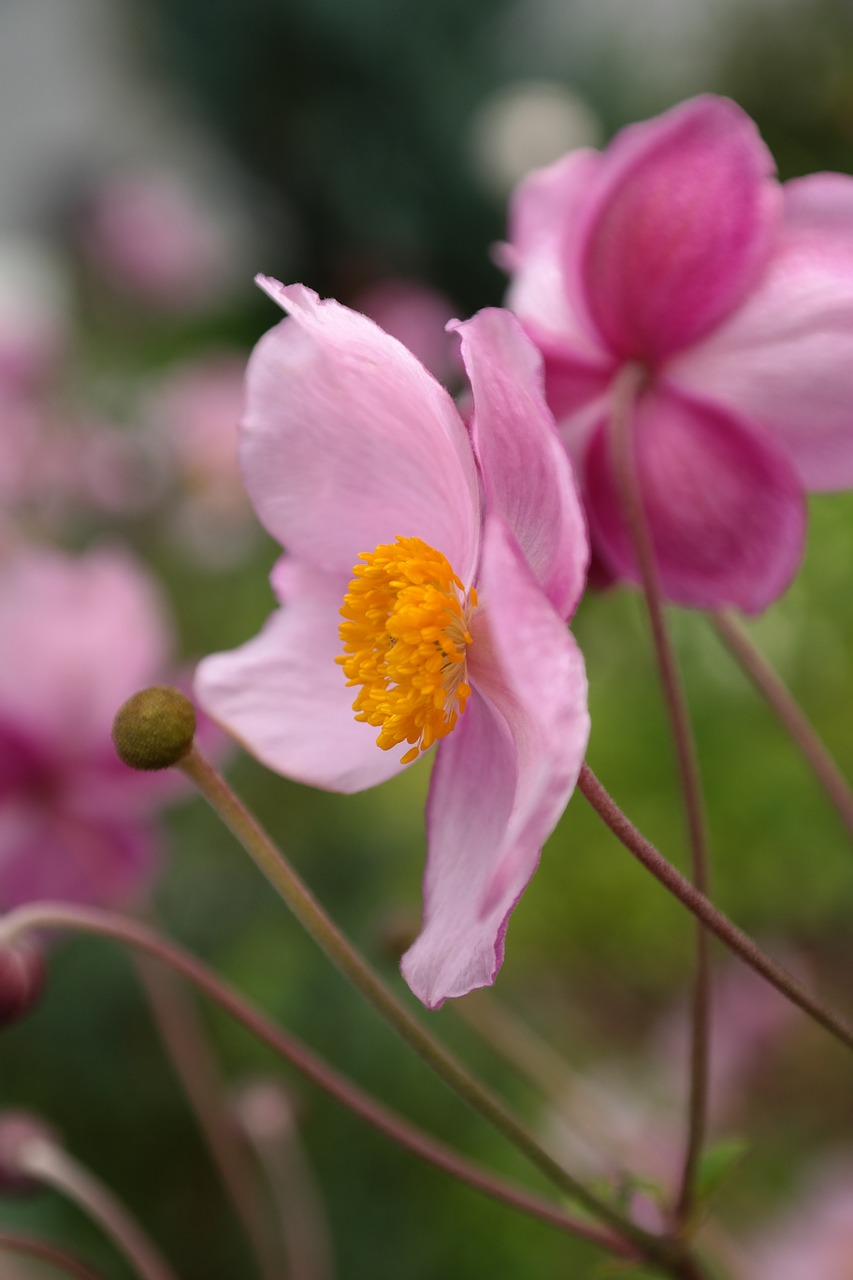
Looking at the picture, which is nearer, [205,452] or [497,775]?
[497,775]

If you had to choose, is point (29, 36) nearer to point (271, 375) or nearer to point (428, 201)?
point (428, 201)

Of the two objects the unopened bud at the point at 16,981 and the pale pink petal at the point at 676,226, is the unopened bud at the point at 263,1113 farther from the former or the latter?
the pale pink petal at the point at 676,226

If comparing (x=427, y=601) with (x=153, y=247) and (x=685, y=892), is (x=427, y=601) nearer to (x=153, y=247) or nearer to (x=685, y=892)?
(x=685, y=892)

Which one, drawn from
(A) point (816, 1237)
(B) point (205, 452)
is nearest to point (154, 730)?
(A) point (816, 1237)

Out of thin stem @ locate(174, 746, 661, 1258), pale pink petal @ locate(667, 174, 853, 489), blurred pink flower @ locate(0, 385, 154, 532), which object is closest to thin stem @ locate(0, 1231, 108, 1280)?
thin stem @ locate(174, 746, 661, 1258)

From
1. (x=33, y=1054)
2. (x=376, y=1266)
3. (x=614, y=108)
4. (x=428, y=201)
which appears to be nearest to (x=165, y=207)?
(x=428, y=201)

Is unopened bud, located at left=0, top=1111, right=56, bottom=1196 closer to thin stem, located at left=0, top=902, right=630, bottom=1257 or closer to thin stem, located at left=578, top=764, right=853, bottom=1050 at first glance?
thin stem, located at left=0, top=902, right=630, bottom=1257

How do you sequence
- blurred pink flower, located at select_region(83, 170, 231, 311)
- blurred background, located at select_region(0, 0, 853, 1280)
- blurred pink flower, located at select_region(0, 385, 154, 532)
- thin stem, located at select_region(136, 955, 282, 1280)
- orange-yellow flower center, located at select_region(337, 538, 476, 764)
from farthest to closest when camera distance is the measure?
blurred pink flower, located at select_region(83, 170, 231, 311) < blurred pink flower, located at select_region(0, 385, 154, 532) < blurred background, located at select_region(0, 0, 853, 1280) < thin stem, located at select_region(136, 955, 282, 1280) < orange-yellow flower center, located at select_region(337, 538, 476, 764)
